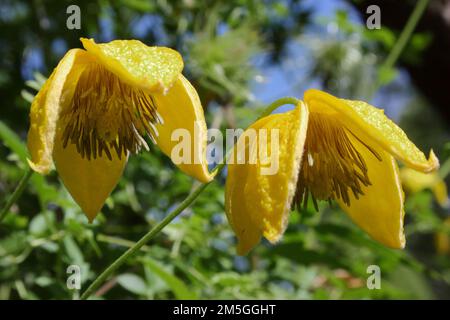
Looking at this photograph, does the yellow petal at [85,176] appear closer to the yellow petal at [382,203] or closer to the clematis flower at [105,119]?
the clematis flower at [105,119]

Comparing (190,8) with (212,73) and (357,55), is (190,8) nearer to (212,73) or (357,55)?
(212,73)

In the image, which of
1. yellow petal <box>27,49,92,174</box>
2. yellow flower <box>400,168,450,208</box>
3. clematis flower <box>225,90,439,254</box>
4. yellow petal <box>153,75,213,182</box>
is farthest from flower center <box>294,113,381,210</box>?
yellow flower <box>400,168,450,208</box>

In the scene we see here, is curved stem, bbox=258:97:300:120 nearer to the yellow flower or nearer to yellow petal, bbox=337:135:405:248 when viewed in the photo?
yellow petal, bbox=337:135:405:248

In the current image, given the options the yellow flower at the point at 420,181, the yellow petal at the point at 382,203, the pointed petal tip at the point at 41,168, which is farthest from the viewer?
the yellow flower at the point at 420,181

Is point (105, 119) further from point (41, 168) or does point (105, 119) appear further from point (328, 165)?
point (328, 165)

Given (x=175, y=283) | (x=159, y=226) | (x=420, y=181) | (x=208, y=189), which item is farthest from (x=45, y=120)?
(x=420, y=181)

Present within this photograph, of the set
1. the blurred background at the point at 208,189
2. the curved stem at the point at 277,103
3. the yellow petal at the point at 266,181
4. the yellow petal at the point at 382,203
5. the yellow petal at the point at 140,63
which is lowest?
the blurred background at the point at 208,189

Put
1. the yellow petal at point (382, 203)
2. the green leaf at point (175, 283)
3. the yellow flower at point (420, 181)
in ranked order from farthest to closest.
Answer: the yellow flower at point (420, 181), the green leaf at point (175, 283), the yellow petal at point (382, 203)

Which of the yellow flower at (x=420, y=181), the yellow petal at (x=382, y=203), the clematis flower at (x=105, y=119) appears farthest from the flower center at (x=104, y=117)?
the yellow flower at (x=420, y=181)
